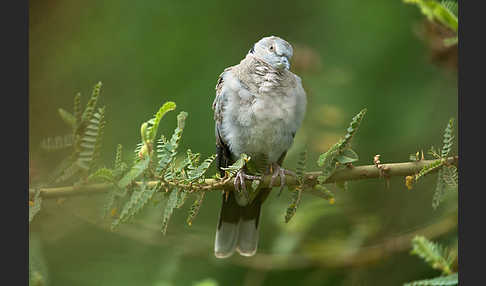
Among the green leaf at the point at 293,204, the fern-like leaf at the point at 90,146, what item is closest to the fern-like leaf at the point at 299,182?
the green leaf at the point at 293,204

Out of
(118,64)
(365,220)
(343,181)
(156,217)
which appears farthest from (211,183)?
(118,64)

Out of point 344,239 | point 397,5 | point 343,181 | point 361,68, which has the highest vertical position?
point 397,5

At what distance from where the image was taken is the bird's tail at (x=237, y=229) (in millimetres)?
3332

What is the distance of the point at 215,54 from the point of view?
15.5 feet

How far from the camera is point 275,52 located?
2.55 metres

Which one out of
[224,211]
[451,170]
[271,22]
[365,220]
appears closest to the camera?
[451,170]

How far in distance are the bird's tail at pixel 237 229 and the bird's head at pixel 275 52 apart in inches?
38.4

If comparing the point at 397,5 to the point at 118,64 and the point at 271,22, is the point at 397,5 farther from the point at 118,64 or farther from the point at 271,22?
the point at 118,64

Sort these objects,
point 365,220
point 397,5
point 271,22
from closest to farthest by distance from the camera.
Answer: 1. point 365,220
2. point 397,5
3. point 271,22

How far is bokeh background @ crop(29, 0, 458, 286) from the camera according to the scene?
3.82m

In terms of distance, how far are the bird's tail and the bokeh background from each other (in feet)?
1.36

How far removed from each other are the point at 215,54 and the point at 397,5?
61.8 inches

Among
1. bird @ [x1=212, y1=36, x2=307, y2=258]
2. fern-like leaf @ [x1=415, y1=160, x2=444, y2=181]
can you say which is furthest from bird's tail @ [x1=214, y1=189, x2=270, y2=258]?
fern-like leaf @ [x1=415, y1=160, x2=444, y2=181]

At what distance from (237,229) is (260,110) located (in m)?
0.92
